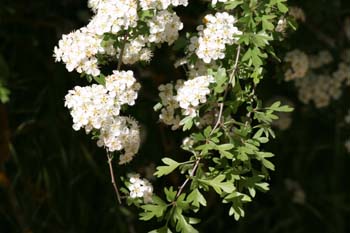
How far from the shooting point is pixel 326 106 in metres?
3.58

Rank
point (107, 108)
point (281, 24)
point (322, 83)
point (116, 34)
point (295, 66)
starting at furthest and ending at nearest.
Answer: point (322, 83) < point (295, 66) < point (281, 24) < point (116, 34) < point (107, 108)

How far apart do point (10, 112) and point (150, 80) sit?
66cm

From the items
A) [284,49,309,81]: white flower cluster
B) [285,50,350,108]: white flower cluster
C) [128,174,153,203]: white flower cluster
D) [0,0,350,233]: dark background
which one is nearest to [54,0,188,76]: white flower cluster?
[128,174,153,203]: white flower cluster

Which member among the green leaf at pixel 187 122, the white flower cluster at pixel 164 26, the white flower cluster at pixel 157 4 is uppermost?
the white flower cluster at pixel 157 4

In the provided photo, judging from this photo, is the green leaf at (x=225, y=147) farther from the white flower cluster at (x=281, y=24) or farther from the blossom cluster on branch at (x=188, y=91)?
A: the white flower cluster at (x=281, y=24)

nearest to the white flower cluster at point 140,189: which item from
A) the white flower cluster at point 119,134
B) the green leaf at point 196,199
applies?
the white flower cluster at point 119,134

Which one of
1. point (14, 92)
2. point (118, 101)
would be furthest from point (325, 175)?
Answer: point (118, 101)

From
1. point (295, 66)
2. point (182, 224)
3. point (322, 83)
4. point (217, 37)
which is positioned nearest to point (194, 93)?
point (217, 37)

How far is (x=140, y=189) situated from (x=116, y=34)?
50 cm

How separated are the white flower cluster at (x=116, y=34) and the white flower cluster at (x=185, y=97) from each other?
17 cm

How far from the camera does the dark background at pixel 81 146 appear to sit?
3482 millimetres

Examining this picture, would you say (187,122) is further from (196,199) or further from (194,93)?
(196,199)

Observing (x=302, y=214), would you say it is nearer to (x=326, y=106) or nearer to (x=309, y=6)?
(x=326, y=106)

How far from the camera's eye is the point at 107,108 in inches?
90.7
